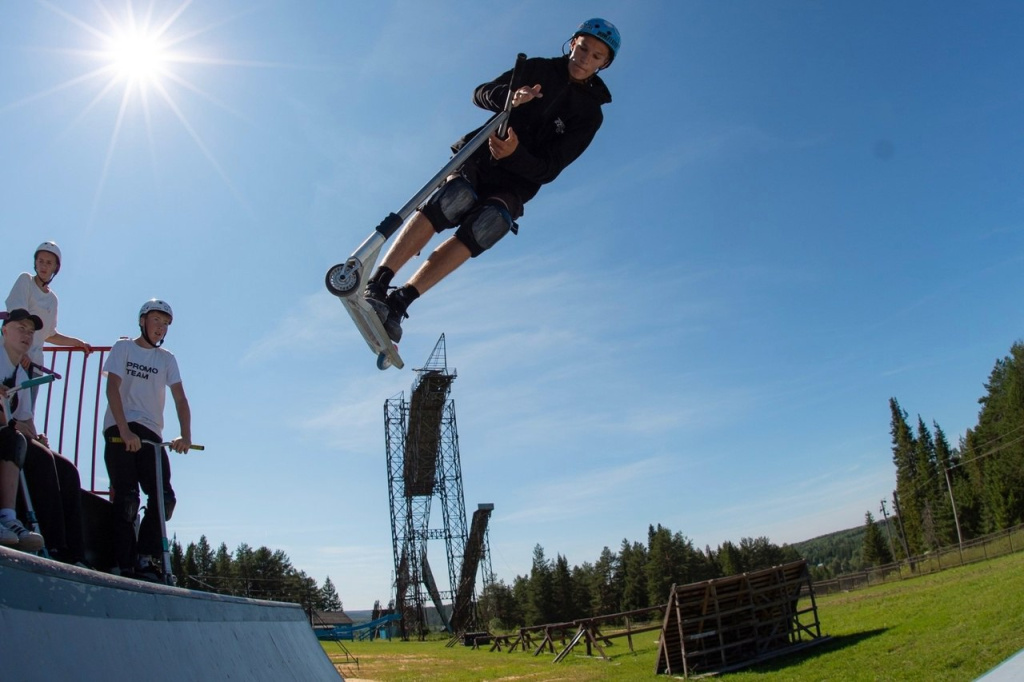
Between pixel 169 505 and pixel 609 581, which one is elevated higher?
pixel 169 505

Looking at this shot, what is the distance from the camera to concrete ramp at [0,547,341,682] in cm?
152

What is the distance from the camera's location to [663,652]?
1527cm

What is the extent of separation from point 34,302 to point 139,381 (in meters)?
1.15

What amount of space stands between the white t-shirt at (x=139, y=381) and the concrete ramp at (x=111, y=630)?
2.17m

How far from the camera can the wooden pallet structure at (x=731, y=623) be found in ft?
49.1

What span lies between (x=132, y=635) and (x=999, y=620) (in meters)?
15.0

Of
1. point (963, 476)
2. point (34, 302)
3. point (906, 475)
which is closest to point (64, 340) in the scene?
point (34, 302)

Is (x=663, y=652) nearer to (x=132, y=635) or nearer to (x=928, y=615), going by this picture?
(x=928, y=615)

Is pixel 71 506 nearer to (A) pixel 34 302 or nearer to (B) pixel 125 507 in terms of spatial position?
(B) pixel 125 507

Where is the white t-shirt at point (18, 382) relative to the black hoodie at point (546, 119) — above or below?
below

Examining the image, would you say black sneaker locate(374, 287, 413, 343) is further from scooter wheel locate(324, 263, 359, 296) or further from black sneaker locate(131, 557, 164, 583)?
black sneaker locate(131, 557, 164, 583)

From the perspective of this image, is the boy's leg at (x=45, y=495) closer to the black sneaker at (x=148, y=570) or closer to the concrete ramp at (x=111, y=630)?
the black sneaker at (x=148, y=570)

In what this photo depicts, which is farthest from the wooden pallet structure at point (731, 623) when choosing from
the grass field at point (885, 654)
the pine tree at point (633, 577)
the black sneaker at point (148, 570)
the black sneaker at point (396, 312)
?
the pine tree at point (633, 577)

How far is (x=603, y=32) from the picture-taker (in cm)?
460
